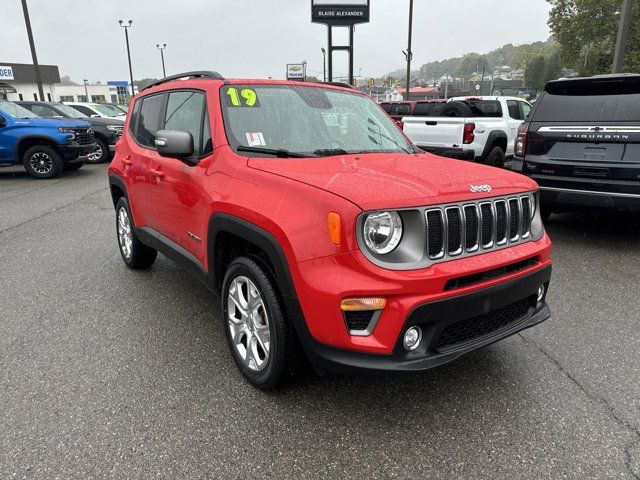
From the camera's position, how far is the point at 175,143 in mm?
2949

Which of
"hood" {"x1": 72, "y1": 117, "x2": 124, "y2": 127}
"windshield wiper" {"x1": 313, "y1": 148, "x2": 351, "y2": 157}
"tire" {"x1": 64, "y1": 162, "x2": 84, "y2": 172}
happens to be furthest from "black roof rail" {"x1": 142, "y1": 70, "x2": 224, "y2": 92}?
"hood" {"x1": 72, "y1": 117, "x2": 124, "y2": 127}

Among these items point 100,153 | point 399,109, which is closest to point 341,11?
point 399,109

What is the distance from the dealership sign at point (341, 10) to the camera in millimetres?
20297

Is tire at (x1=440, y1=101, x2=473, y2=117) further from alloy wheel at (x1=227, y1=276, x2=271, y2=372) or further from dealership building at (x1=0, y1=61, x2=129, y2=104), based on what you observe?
dealership building at (x1=0, y1=61, x2=129, y2=104)

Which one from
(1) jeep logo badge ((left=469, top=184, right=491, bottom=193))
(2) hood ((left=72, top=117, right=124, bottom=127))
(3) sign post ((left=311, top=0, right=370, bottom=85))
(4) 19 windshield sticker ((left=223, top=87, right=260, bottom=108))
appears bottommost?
(2) hood ((left=72, top=117, right=124, bottom=127))

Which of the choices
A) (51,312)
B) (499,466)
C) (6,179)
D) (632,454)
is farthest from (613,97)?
(6,179)

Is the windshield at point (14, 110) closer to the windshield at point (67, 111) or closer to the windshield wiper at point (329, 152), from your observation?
the windshield at point (67, 111)

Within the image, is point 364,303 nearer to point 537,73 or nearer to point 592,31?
point 592,31

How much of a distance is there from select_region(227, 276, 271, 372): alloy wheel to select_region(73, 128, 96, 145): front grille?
10.7m

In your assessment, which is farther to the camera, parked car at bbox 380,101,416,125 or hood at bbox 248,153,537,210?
parked car at bbox 380,101,416,125

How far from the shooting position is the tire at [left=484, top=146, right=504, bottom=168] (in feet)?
33.6

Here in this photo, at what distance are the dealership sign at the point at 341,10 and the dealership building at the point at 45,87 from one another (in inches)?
521

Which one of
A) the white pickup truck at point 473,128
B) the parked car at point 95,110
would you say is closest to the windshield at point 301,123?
the white pickup truck at point 473,128

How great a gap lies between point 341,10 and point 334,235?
2074 centimetres
